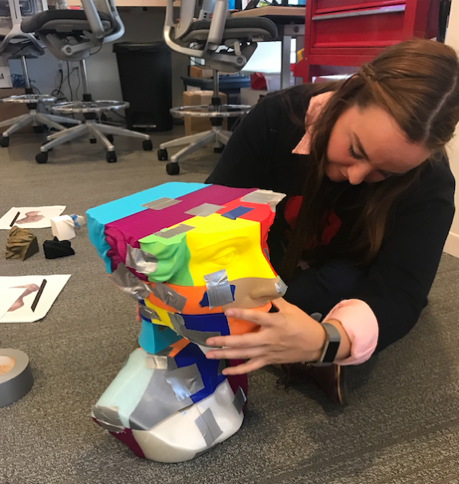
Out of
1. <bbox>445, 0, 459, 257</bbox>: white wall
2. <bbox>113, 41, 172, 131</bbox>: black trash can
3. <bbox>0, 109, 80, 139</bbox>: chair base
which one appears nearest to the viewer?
<bbox>445, 0, 459, 257</bbox>: white wall

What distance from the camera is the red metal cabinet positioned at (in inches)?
49.9

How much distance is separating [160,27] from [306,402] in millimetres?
3502

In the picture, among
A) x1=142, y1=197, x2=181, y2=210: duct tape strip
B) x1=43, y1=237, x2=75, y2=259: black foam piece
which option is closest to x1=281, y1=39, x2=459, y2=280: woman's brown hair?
x1=142, y1=197, x2=181, y2=210: duct tape strip

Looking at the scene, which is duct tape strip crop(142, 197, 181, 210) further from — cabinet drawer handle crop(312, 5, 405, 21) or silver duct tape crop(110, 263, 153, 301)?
cabinet drawer handle crop(312, 5, 405, 21)

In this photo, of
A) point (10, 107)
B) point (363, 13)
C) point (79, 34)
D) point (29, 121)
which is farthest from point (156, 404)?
point (10, 107)

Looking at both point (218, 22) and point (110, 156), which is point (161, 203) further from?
point (110, 156)

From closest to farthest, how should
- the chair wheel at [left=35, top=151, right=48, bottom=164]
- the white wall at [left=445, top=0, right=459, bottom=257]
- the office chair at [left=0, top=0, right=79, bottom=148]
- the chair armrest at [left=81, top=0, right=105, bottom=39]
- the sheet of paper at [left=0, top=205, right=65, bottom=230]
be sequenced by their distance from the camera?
the white wall at [left=445, top=0, right=459, bottom=257]
the sheet of paper at [left=0, top=205, right=65, bottom=230]
the chair armrest at [left=81, top=0, right=105, bottom=39]
the chair wheel at [left=35, top=151, right=48, bottom=164]
the office chair at [left=0, top=0, right=79, bottom=148]

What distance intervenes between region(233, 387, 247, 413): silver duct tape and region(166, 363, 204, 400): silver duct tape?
96 mm

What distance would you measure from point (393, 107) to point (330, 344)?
330mm

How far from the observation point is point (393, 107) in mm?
576

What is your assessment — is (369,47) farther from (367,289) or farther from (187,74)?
(187,74)

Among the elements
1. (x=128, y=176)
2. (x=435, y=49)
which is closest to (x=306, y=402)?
(x=435, y=49)

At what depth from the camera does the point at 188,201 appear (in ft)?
1.91

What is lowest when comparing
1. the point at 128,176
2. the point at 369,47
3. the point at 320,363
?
the point at 128,176
